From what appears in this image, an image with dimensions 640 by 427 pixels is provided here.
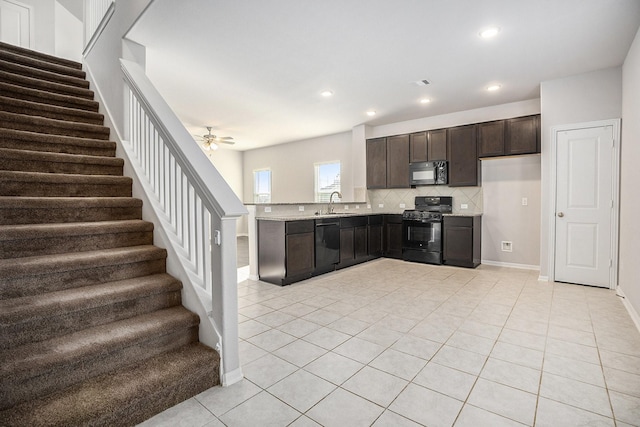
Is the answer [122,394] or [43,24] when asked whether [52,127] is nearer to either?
[122,394]

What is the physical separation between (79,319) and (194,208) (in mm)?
889

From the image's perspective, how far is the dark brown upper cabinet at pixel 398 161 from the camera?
20.1 feet

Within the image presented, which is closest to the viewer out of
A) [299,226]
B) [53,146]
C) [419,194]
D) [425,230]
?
[53,146]

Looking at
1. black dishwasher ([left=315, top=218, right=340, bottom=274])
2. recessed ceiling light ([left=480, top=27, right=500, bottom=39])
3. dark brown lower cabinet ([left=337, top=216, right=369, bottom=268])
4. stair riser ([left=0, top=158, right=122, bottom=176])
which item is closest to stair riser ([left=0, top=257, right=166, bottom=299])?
stair riser ([left=0, top=158, right=122, bottom=176])

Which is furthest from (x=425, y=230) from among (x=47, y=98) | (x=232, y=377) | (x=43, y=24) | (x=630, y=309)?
(x=43, y=24)

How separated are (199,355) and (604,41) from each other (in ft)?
15.5

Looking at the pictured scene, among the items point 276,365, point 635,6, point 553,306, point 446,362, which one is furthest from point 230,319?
point 635,6

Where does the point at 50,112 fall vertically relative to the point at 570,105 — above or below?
below

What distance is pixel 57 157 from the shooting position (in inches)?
105

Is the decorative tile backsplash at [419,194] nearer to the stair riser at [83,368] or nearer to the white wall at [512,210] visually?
the white wall at [512,210]

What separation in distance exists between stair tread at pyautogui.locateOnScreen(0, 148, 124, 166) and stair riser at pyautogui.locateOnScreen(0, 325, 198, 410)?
185cm

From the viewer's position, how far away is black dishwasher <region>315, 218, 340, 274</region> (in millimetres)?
4805

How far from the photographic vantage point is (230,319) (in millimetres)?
1925

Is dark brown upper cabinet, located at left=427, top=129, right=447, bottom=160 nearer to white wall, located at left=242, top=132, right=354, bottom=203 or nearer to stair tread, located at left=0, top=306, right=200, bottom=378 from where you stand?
white wall, located at left=242, top=132, right=354, bottom=203
